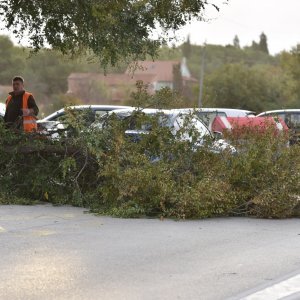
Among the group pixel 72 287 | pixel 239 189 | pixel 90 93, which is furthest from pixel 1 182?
pixel 90 93

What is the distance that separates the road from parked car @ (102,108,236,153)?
4.13 feet

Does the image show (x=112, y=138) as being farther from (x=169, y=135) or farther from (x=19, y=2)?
(x=19, y=2)

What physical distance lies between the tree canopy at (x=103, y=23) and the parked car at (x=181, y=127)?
5.20 ft

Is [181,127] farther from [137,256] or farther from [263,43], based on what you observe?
[263,43]

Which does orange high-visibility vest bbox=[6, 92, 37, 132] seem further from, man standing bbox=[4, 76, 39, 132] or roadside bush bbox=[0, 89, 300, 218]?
roadside bush bbox=[0, 89, 300, 218]

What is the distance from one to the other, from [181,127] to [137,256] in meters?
3.52

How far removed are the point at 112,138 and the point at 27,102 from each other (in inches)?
117

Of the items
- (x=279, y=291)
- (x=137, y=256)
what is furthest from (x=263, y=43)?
(x=279, y=291)

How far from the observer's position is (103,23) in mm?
11414

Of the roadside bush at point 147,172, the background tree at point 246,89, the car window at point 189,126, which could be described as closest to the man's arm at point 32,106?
the roadside bush at point 147,172

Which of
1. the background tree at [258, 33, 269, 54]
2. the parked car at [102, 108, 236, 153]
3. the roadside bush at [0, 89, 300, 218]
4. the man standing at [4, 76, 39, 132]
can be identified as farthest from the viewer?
the background tree at [258, 33, 269, 54]

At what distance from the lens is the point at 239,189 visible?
1021 cm

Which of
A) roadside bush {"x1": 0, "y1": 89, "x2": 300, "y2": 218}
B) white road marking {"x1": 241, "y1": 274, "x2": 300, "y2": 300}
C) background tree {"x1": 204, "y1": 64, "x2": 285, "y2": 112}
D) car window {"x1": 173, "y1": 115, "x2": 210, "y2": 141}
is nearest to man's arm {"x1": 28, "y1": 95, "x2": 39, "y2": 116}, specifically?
roadside bush {"x1": 0, "y1": 89, "x2": 300, "y2": 218}

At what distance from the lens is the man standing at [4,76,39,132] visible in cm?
1230
